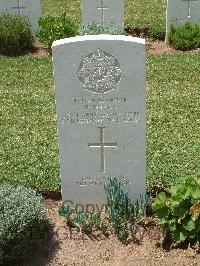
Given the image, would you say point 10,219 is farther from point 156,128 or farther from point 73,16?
point 73,16

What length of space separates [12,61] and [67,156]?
5.30 meters

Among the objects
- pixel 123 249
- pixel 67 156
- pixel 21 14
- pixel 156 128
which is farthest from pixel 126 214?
pixel 21 14

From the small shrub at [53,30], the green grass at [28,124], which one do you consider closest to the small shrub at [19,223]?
the green grass at [28,124]

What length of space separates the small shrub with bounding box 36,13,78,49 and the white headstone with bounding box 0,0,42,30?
1.63 ft

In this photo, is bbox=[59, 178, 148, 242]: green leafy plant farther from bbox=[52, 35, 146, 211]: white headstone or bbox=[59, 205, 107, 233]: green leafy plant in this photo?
bbox=[52, 35, 146, 211]: white headstone

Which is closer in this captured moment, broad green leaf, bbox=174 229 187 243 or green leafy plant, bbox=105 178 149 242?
broad green leaf, bbox=174 229 187 243

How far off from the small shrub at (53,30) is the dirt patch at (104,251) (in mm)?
5918

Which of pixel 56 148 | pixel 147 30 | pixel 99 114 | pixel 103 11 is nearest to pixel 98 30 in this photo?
pixel 103 11

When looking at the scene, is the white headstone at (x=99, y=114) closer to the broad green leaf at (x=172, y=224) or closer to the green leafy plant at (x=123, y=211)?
the green leafy plant at (x=123, y=211)

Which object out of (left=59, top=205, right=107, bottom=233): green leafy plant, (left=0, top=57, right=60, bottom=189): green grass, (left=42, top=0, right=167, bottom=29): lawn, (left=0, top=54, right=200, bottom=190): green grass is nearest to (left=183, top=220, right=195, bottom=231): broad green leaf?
(left=59, top=205, right=107, bottom=233): green leafy plant

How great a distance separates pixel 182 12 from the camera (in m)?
10.8

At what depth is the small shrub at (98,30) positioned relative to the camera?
10062 mm

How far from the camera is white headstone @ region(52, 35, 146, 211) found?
450 centimetres

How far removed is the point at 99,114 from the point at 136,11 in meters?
9.31
